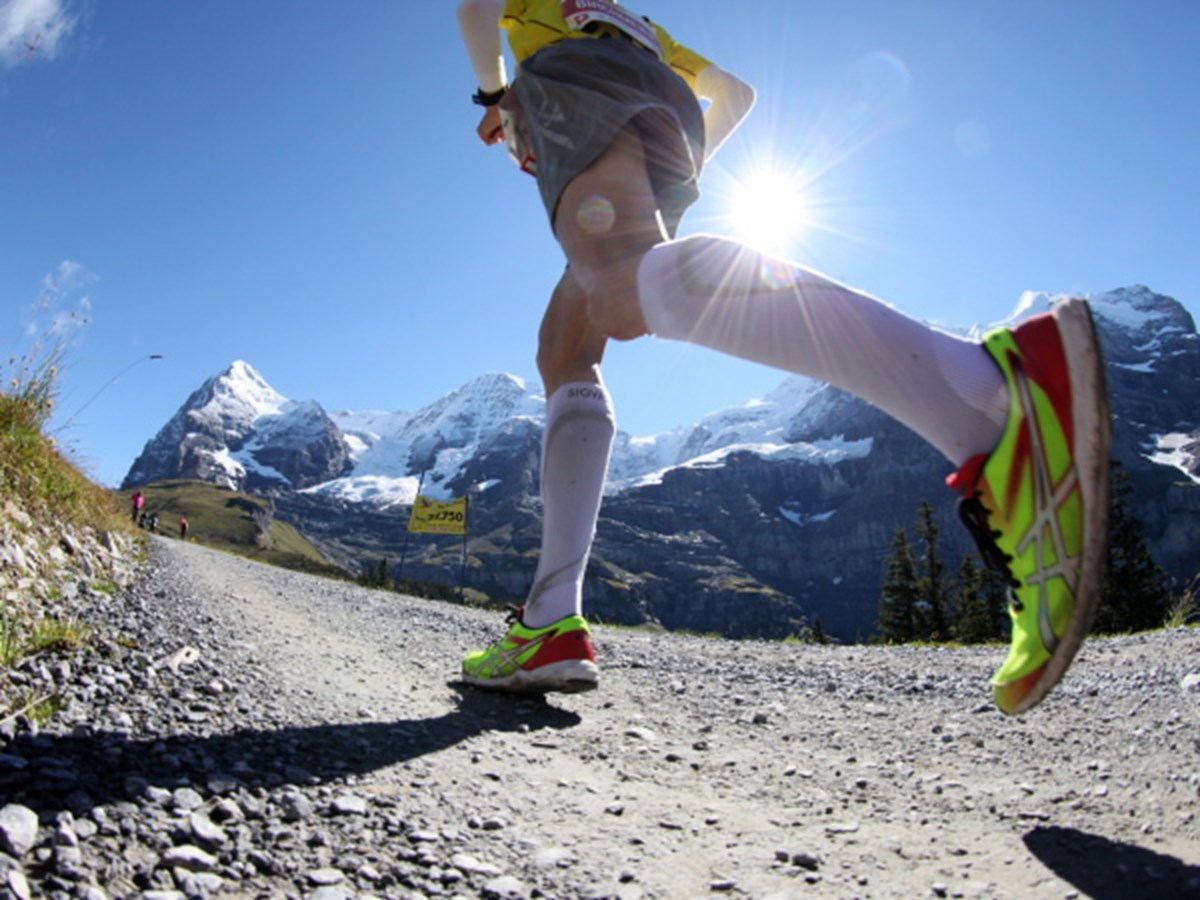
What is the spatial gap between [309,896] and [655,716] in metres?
1.96

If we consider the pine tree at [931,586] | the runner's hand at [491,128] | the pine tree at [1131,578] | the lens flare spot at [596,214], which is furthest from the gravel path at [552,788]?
the pine tree at [931,586]

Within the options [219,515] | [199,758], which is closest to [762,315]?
[199,758]

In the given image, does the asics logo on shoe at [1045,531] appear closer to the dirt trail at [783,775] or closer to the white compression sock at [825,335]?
the white compression sock at [825,335]

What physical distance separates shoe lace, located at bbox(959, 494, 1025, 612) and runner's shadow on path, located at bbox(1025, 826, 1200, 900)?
0.47m

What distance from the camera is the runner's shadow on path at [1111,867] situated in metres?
1.22

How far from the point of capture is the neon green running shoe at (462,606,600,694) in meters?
2.74

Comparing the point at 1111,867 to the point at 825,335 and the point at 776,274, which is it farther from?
the point at 776,274

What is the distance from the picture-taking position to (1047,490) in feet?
4.85

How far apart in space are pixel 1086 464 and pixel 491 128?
9.07 feet

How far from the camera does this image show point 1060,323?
5.01 feet

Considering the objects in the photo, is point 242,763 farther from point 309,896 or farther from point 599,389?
point 599,389

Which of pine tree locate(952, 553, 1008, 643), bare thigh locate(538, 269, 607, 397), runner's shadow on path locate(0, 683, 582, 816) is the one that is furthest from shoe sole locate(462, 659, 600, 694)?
pine tree locate(952, 553, 1008, 643)

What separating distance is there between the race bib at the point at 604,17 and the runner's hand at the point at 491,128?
56 centimetres

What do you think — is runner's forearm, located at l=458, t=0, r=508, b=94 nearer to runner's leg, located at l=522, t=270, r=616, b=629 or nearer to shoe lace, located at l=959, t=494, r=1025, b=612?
runner's leg, located at l=522, t=270, r=616, b=629
